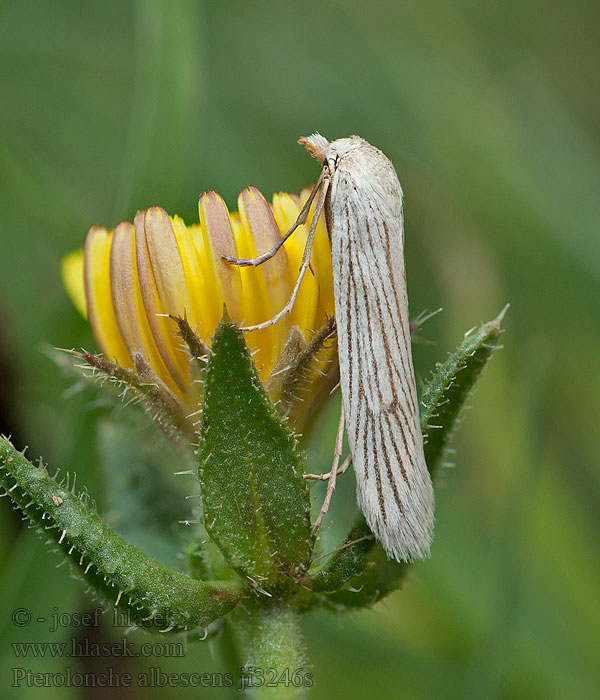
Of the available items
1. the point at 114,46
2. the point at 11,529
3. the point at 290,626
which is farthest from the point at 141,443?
the point at 114,46

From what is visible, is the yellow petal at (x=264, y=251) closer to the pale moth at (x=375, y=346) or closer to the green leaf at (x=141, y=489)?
the pale moth at (x=375, y=346)

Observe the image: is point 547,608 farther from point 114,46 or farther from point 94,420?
point 114,46

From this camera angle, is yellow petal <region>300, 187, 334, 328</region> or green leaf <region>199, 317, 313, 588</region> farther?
yellow petal <region>300, 187, 334, 328</region>

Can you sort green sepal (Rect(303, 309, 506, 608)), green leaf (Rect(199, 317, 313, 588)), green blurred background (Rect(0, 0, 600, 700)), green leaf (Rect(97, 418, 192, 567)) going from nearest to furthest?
green leaf (Rect(199, 317, 313, 588)) → green sepal (Rect(303, 309, 506, 608)) → green leaf (Rect(97, 418, 192, 567)) → green blurred background (Rect(0, 0, 600, 700))

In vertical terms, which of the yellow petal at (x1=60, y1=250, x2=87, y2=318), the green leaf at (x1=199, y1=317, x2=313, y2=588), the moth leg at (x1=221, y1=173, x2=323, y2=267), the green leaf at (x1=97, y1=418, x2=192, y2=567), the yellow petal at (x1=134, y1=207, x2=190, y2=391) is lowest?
the green leaf at (x1=97, y1=418, x2=192, y2=567)

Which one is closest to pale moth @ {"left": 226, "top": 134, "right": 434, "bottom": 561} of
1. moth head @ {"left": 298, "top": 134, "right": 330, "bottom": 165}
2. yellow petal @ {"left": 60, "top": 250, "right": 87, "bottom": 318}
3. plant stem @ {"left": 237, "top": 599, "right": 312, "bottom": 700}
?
moth head @ {"left": 298, "top": 134, "right": 330, "bottom": 165}

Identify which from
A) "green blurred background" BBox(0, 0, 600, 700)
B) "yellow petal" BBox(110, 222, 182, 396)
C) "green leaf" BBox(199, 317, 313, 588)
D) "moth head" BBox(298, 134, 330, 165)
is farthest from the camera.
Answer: "green blurred background" BBox(0, 0, 600, 700)

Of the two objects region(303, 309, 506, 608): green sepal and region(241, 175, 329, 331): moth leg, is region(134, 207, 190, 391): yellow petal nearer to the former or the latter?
region(241, 175, 329, 331): moth leg

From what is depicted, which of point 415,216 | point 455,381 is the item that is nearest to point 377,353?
point 455,381
